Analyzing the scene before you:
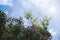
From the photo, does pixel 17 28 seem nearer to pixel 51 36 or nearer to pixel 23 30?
pixel 23 30

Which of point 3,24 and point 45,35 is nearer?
point 3,24

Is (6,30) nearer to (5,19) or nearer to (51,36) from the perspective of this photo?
(5,19)

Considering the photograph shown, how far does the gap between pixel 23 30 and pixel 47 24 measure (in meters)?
5.85

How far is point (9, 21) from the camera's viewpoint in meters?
33.0

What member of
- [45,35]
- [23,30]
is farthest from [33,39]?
[45,35]

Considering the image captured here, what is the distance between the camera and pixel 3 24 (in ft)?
102

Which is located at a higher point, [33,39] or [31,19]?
[31,19]

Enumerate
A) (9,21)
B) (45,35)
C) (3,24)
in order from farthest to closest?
(45,35), (9,21), (3,24)

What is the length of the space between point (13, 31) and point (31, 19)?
6.26 meters

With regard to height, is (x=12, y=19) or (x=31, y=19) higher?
(x=31, y=19)

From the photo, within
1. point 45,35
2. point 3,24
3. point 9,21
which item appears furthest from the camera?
point 45,35

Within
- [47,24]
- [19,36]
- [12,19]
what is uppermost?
[47,24]

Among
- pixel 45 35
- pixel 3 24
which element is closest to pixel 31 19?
pixel 45 35

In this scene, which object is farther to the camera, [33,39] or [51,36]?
[51,36]
